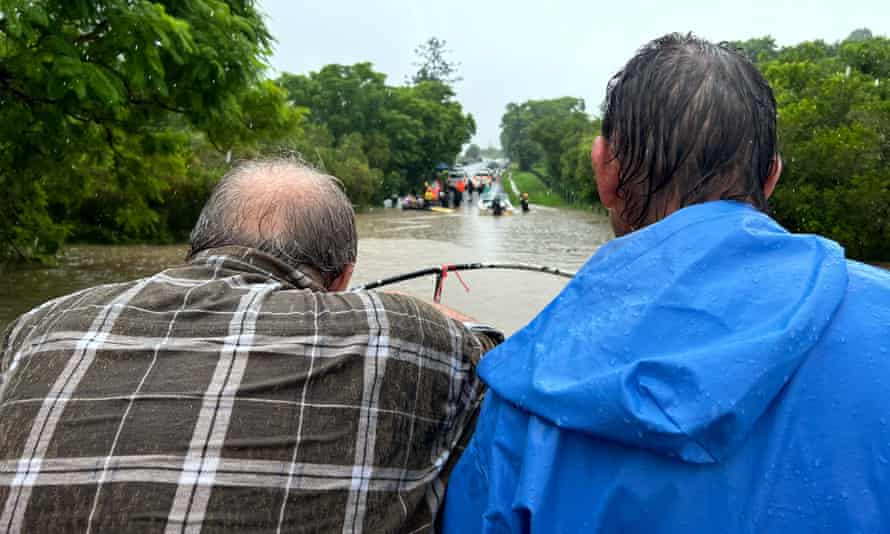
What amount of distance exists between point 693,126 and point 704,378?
529 millimetres

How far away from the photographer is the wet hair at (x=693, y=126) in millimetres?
1293

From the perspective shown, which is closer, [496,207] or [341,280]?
[341,280]

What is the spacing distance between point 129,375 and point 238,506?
0.35m

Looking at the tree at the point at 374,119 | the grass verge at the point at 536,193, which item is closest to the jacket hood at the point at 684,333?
the tree at the point at 374,119

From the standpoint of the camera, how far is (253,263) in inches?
67.8

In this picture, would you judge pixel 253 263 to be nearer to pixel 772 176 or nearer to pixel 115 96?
pixel 772 176

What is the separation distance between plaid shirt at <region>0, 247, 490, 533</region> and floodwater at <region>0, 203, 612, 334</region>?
292 inches

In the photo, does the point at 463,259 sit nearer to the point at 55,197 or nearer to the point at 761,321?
the point at 55,197

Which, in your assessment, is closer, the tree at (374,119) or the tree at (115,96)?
the tree at (115,96)

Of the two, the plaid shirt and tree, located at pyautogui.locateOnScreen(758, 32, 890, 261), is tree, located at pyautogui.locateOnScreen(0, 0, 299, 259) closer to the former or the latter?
the plaid shirt

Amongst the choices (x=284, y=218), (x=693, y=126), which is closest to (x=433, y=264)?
(x=284, y=218)

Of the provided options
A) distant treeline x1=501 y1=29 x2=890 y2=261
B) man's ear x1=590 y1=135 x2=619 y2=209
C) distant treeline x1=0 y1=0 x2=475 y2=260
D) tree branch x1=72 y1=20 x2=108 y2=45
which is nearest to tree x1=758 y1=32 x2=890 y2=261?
distant treeline x1=501 y1=29 x2=890 y2=261

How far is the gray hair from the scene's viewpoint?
1.79 meters

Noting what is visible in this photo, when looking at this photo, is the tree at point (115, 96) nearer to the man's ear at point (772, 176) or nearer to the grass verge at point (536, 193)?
the man's ear at point (772, 176)
